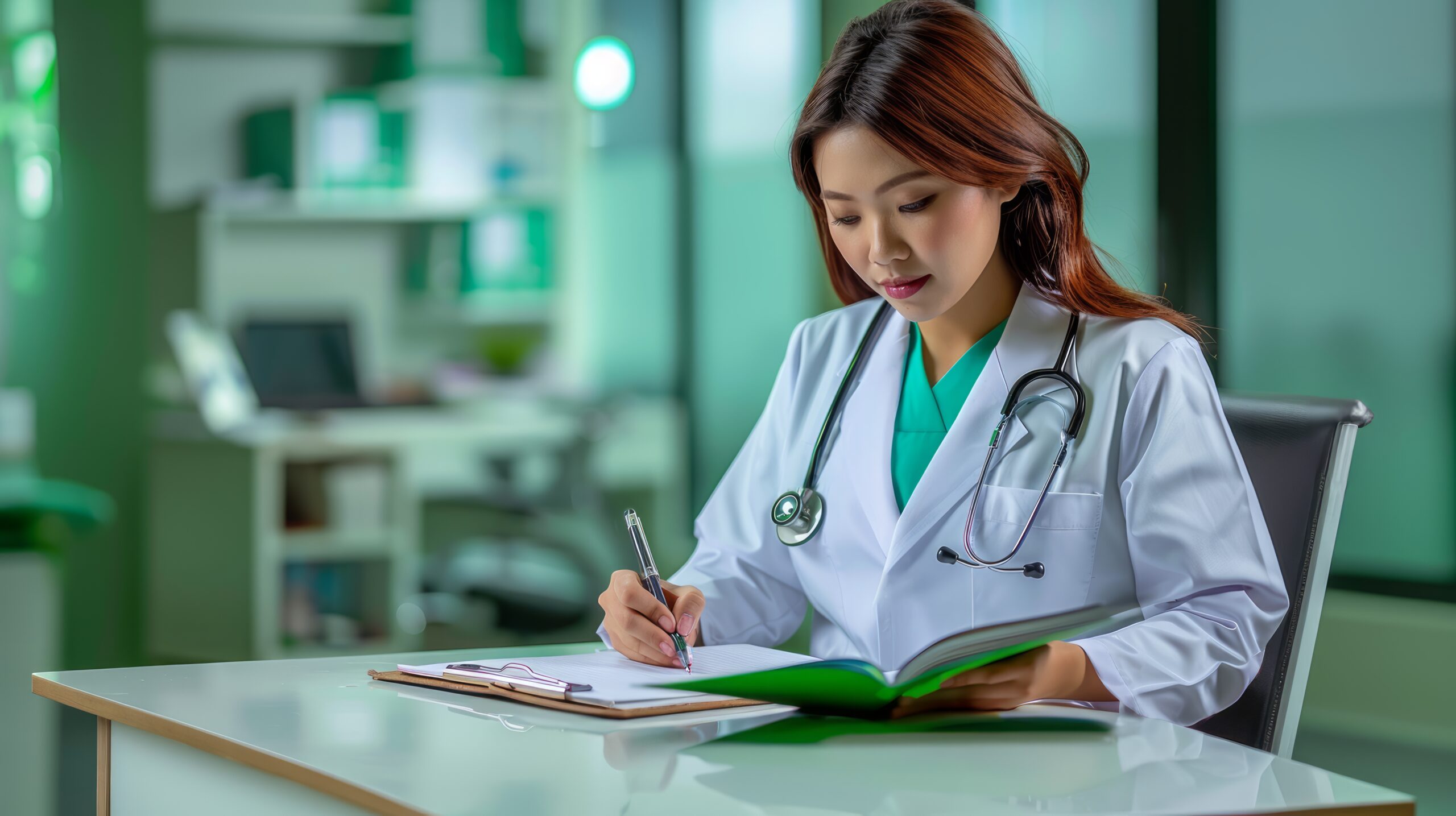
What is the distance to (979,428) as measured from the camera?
1363 millimetres

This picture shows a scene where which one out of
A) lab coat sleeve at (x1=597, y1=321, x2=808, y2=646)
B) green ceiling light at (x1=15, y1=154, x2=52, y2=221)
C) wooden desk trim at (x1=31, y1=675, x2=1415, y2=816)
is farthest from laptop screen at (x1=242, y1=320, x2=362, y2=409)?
wooden desk trim at (x1=31, y1=675, x2=1415, y2=816)

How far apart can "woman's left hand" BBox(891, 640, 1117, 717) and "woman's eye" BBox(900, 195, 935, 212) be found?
0.42 meters

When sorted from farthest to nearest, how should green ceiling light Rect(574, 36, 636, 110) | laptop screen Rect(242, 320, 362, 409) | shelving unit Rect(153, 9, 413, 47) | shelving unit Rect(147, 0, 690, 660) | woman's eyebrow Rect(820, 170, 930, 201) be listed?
green ceiling light Rect(574, 36, 636, 110) < shelving unit Rect(153, 9, 413, 47) < laptop screen Rect(242, 320, 362, 409) < shelving unit Rect(147, 0, 690, 660) < woman's eyebrow Rect(820, 170, 930, 201)

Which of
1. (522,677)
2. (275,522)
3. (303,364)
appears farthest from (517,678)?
(303,364)

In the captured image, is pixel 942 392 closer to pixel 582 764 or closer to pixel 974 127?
pixel 974 127

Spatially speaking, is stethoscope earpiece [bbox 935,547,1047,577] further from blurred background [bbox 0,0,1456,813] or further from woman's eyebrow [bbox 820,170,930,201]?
blurred background [bbox 0,0,1456,813]

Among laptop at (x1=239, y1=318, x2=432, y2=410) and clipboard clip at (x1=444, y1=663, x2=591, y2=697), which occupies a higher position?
laptop at (x1=239, y1=318, x2=432, y2=410)

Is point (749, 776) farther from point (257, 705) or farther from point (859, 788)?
point (257, 705)

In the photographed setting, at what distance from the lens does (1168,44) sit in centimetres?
305

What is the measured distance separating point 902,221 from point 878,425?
0.26 m

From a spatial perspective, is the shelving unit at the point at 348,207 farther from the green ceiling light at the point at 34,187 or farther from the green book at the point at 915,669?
the green book at the point at 915,669

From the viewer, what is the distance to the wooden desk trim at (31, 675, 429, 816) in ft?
2.67

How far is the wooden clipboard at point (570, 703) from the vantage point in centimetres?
99

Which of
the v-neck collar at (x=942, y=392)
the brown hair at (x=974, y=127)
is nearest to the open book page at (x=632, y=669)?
the v-neck collar at (x=942, y=392)
